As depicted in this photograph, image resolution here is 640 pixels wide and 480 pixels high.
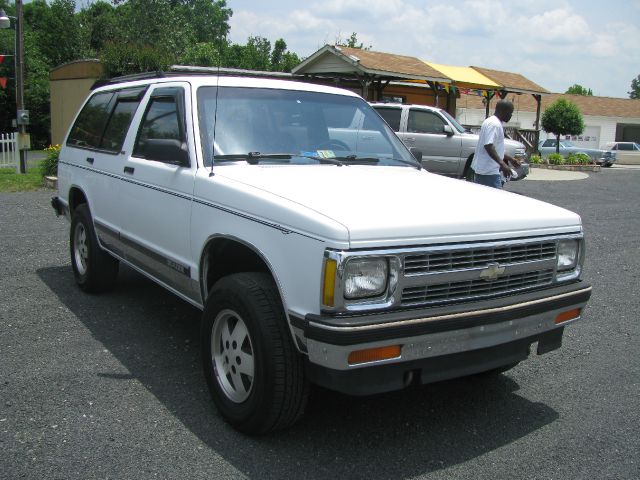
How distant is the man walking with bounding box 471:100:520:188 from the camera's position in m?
7.85

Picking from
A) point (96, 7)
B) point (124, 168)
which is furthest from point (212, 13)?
point (124, 168)

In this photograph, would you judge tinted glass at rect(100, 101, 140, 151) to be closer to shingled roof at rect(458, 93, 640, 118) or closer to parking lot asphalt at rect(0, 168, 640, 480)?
parking lot asphalt at rect(0, 168, 640, 480)

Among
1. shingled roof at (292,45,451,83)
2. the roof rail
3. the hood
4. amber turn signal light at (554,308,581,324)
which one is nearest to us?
the hood

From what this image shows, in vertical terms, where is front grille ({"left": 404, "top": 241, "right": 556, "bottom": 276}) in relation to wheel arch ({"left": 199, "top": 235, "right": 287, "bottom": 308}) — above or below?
above

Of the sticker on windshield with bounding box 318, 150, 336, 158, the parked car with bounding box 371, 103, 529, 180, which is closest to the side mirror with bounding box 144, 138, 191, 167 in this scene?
the sticker on windshield with bounding box 318, 150, 336, 158

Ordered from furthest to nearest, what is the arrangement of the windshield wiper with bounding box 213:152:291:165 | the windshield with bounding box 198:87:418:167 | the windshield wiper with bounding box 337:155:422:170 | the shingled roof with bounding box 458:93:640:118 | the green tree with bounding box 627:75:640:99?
the green tree with bounding box 627:75:640:99 < the shingled roof with bounding box 458:93:640:118 < the windshield wiper with bounding box 337:155:422:170 < the windshield with bounding box 198:87:418:167 < the windshield wiper with bounding box 213:152:291:165

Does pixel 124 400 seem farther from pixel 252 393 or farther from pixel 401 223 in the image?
pixel 401 223

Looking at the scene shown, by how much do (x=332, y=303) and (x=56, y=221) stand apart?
7864mm

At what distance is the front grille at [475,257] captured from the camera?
3.09 meters

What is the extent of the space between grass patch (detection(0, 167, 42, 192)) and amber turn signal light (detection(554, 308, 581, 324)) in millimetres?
12106

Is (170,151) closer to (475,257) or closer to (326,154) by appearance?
(326,154)

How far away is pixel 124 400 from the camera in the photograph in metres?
3.84

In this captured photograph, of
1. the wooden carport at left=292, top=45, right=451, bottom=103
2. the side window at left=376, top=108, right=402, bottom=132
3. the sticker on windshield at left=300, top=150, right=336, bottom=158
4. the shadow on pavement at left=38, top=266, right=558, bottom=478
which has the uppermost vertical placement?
the wooden carport at left=292, top=45, right=451, bottom=103

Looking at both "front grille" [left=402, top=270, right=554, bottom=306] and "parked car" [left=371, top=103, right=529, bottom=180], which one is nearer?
"front grille" [left=402, top=270, right=554, bottom=306]
